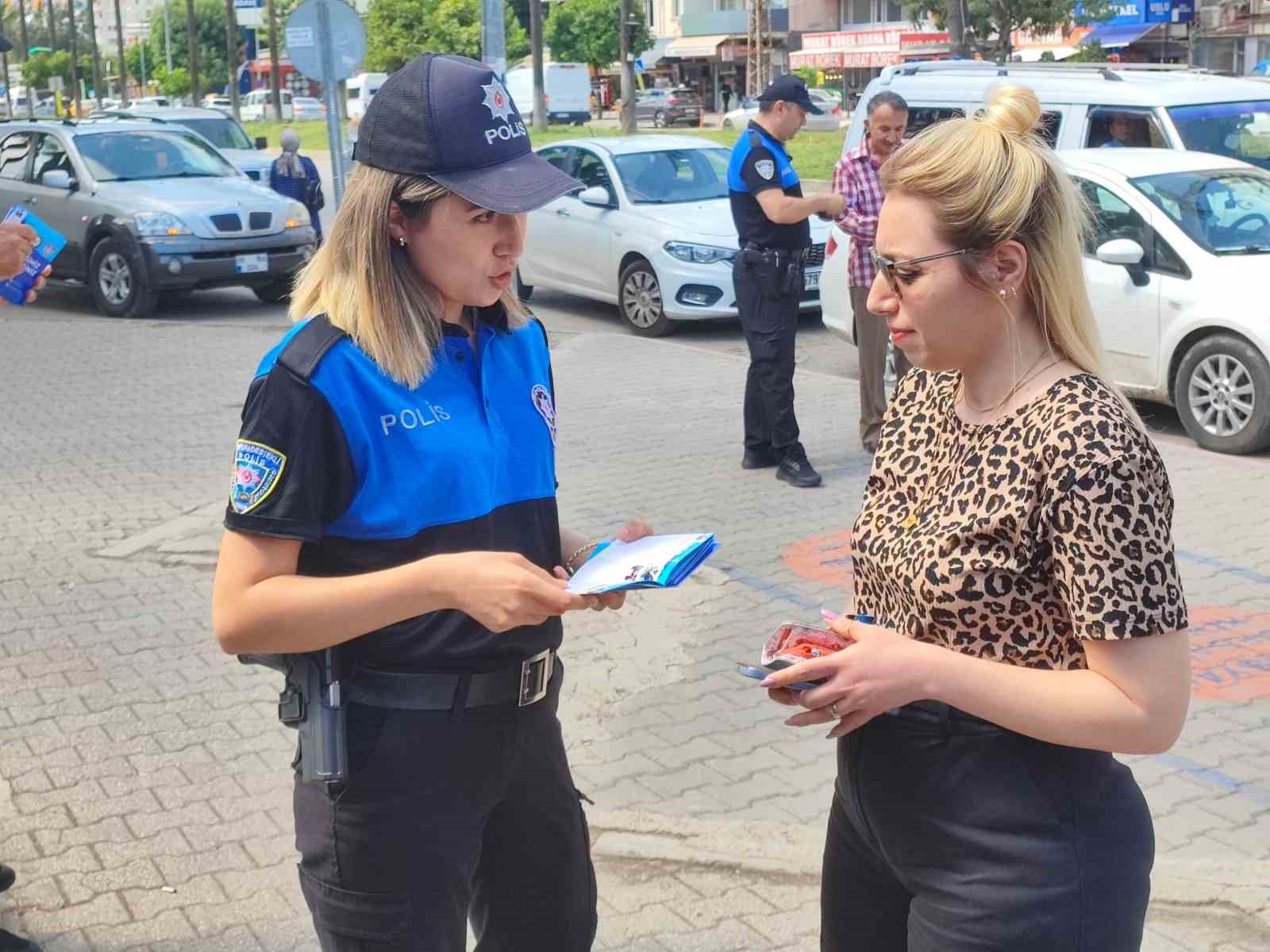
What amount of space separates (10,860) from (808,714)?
2.96 metres

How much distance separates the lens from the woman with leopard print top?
2021mm

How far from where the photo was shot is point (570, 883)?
257cm

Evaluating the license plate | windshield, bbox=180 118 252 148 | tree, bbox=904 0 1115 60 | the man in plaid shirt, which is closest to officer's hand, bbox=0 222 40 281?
the man in plaid shirt

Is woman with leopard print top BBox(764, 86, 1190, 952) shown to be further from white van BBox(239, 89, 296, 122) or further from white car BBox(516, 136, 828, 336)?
white van BBox(239, 89, 296, 122)

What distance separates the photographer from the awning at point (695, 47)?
81.4m

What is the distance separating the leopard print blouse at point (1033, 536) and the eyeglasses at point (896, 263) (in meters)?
0.22

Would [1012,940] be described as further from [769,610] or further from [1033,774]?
[769,610]

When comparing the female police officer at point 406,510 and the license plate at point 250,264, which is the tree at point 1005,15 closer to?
the license plate at point 250,264

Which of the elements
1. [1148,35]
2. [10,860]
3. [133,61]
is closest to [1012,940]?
[10,860]

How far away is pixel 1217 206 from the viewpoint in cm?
930

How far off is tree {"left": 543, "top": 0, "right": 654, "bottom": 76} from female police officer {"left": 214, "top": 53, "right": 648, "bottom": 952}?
74.2 metres

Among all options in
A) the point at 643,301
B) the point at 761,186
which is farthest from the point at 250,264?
the point at 761,186

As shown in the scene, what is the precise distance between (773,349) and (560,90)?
55.7m

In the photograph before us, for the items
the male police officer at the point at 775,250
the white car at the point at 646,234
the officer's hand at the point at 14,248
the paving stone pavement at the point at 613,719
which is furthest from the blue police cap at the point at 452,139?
the white car at the point at 646,234
